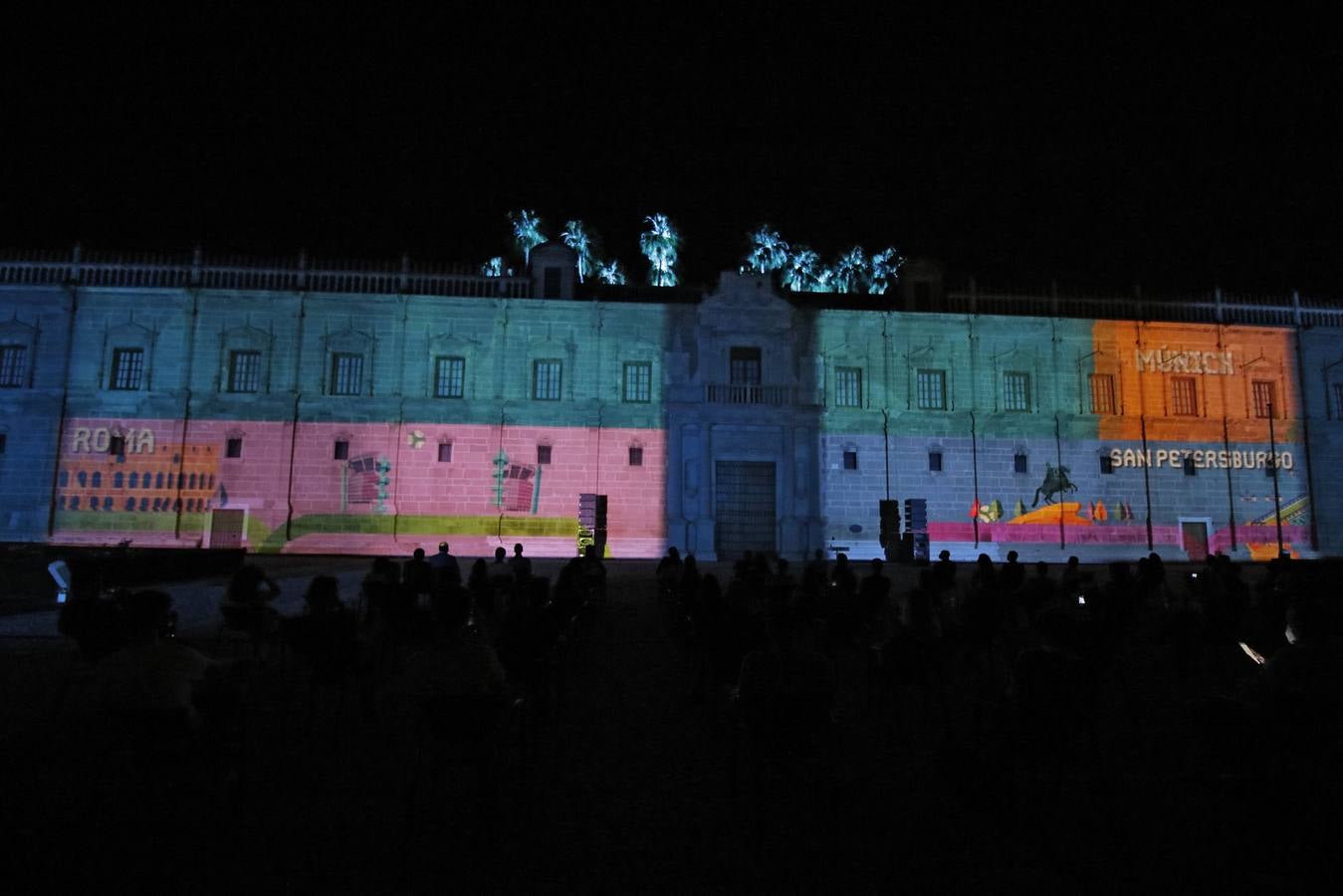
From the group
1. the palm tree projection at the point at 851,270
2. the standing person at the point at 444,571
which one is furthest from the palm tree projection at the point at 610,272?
the standing person at the point at 444,571

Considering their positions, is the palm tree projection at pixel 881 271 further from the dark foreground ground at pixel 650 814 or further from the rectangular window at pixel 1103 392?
the dark foreground ground at pixel 650 814

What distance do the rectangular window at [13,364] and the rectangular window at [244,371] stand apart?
24.4 ft

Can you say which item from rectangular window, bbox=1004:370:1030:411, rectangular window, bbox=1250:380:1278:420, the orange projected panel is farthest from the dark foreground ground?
rectangular window, bbox=1250:380:1278:420

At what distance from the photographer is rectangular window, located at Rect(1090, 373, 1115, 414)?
108ft

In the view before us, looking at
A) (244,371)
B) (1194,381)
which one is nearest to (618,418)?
(244,371)

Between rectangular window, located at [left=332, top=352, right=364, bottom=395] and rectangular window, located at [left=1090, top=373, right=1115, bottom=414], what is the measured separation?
2880 cm

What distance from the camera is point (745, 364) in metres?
32.7

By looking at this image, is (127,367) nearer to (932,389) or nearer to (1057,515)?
(932,389)

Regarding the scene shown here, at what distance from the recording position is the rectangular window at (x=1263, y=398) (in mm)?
33156

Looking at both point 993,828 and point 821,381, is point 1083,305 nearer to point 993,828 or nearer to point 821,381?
point 821,381

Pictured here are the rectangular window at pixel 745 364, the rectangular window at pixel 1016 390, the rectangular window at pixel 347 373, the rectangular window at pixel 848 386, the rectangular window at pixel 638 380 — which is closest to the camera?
the rectangular window at pixel 347 373

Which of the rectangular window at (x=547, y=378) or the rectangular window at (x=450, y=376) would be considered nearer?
the rectangular window at (x=450, y=376)

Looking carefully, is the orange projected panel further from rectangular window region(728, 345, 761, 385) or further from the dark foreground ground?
the dark foreground ground

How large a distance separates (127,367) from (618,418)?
1860 cm
